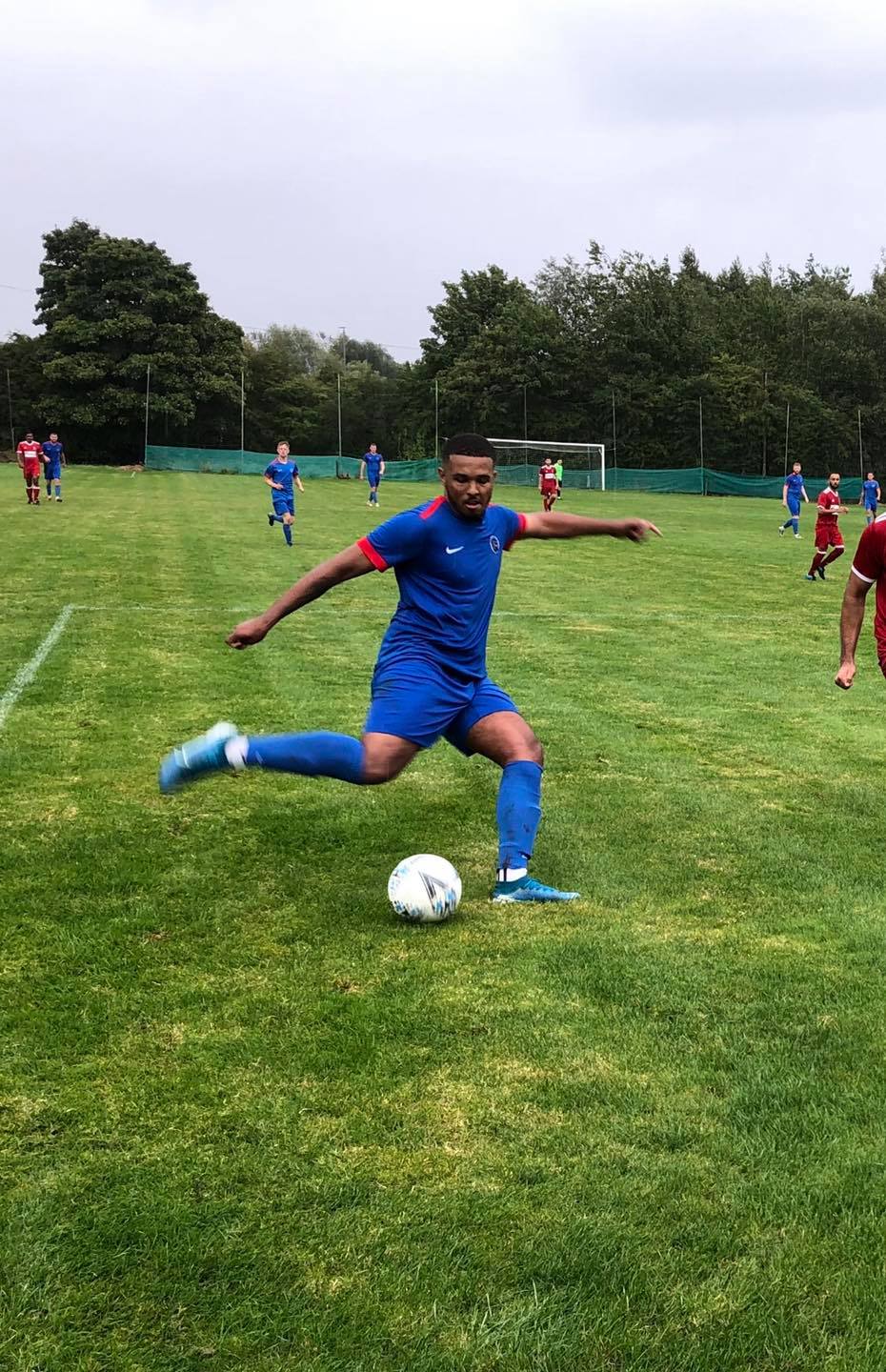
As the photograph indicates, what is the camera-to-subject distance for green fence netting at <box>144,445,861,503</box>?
55.1 m

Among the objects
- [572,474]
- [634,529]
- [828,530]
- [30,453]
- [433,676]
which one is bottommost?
[433,676]

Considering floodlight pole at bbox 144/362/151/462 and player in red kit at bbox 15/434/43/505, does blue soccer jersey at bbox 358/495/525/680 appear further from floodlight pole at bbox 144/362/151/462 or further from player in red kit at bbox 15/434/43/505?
floodlight pole at bbox 144/362/151/462

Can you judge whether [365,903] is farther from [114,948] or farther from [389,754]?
[114,948]

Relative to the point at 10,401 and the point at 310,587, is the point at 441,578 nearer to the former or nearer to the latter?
the point at 310,587

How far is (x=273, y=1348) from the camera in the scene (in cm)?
230

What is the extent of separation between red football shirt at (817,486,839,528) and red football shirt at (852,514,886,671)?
1443cm

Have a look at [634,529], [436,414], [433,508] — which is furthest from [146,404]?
[433,508]

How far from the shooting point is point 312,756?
471cm

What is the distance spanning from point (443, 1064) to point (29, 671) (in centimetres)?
724

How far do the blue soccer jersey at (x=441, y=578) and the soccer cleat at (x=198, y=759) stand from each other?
79 cm

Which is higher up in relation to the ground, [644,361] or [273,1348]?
[644,361]

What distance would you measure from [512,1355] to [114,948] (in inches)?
94.8

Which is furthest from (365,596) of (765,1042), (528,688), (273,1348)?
(273,1348)

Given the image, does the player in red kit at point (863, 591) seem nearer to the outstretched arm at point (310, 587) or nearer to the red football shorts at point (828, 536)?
the outstretched arm at point (310, 587)
